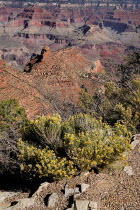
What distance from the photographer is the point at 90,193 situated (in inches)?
339

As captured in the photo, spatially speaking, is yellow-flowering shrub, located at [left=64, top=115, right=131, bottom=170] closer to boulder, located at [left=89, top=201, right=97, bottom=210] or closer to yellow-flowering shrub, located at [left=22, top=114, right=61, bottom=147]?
yellow-flowering shrub, located at [left=22, top=114, right=61, bottom=147]

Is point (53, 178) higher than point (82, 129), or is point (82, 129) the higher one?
point (82, 129)

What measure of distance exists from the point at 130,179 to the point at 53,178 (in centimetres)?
287

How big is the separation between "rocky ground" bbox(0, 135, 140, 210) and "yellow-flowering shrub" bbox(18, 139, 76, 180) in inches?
15.6

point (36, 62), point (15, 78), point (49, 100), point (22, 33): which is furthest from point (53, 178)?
point (22, 33)

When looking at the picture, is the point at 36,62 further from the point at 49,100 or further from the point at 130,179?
the point at 130,179

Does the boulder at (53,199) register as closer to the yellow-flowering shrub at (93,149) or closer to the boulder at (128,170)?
the yellow-flowering shrub at (93,149)

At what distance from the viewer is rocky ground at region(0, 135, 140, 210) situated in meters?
8.09

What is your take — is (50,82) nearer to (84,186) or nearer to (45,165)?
(45,165)

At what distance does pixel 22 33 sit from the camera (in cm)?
16462

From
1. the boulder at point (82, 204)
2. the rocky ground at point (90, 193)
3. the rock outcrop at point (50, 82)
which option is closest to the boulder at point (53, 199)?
the rocky ground at point (90, 193)

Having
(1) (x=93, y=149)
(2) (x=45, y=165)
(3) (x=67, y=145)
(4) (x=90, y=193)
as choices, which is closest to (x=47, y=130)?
(3) (x=67, y=145)

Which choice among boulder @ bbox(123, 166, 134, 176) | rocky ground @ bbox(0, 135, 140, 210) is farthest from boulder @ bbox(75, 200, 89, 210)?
boulder @ bbox(123, 166, 134, 176)

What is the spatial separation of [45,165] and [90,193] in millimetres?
1955
